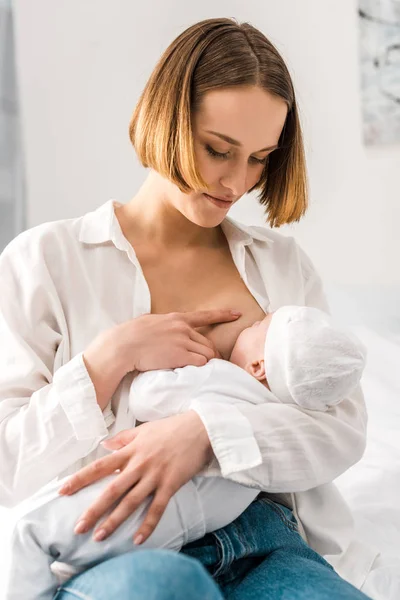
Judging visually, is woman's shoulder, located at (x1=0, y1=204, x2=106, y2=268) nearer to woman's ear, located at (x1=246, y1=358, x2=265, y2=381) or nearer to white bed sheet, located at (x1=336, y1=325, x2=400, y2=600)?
woman's ear, located at (x1=246, y1=358, x2=265, y2=381)

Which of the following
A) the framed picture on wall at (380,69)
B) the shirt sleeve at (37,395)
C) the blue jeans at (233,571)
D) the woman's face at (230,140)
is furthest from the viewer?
the framed picture on wall at (380,69)

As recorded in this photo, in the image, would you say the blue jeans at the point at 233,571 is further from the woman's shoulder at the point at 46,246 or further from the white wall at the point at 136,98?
the white wall at the point at 136,98

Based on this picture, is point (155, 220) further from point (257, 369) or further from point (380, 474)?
point (380, 474)

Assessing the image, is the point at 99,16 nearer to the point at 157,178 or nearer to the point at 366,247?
the point at 366,247

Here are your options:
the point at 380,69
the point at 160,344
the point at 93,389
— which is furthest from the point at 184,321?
the point at 380,69

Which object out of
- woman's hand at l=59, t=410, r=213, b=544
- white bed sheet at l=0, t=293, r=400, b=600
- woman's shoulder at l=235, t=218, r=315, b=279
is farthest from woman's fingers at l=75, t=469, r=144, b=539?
woman's shoulder at l=235, t=218, r=315, b=279

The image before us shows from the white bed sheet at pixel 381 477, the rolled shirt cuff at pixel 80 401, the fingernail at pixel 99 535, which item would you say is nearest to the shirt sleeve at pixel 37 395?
the rolled shirt cuff at pixel 80 401

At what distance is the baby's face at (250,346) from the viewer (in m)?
1.34

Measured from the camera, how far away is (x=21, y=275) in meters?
1.40

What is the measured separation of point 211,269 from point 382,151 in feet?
4.65

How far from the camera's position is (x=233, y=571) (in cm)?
117

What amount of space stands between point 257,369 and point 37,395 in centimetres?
34

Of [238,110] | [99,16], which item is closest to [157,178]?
[238,110]

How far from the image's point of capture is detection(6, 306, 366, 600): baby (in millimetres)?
1062
